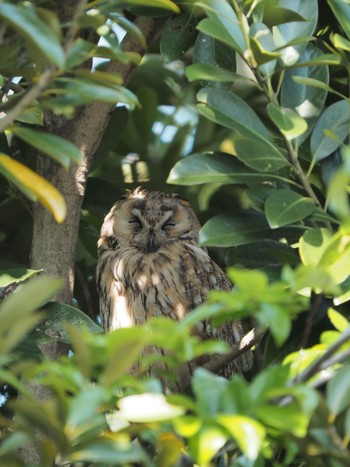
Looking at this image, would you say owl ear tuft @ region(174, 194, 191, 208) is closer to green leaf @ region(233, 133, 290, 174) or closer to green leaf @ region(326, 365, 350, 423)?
green leaf @ region(233, 133, 290, 174)

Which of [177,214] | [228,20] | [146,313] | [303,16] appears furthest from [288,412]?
[177,214]

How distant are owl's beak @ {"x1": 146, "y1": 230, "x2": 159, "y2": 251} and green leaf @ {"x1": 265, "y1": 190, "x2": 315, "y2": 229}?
1.51 metres

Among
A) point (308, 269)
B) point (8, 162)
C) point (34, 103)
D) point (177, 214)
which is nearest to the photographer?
point (308, 269)

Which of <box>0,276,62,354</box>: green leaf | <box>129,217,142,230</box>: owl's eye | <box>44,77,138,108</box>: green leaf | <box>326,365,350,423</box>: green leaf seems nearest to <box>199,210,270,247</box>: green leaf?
<box>44,77,138,108</box>: green leaf

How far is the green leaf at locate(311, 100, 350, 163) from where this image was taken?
259 cm

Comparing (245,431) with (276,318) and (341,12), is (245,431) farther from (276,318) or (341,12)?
(341,12)

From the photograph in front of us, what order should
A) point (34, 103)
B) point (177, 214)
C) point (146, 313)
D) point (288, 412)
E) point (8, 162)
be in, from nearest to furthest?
1. point (288, 412)
2. point (8, 162)
3. point (34, 103)
4. point (146, 313)
5. point (177, 214)

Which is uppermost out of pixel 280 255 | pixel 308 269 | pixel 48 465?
pixel 308 269

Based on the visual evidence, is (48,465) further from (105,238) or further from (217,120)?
(105,238)

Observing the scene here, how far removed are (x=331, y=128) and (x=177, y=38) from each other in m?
0.81

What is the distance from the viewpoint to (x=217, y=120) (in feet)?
8.33

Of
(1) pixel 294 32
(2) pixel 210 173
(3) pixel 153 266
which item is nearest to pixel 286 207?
(2) pixel 210 173

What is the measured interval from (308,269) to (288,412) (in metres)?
0.26

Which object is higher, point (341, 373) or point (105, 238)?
point (341, 373)
